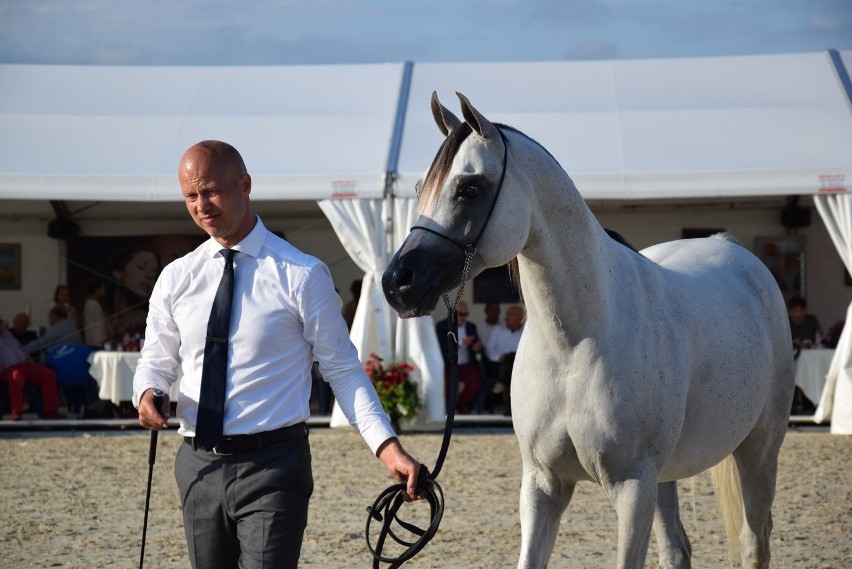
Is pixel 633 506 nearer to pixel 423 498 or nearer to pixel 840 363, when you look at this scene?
pixel 423 498

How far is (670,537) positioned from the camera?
14.9 ft

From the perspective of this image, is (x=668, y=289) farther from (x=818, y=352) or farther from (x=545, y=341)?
(x=818, y=352)

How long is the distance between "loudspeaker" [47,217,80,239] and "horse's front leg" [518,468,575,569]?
40.3ft

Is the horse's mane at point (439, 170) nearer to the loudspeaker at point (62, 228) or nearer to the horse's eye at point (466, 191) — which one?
the horse's eye at point (466, 191)

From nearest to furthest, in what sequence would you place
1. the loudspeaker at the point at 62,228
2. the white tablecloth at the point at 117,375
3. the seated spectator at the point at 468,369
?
1. the white tablecloth at the point at 117,375
2. the seated spectator at the point at 468,369
3. the loudspeaker at the point at 62,228

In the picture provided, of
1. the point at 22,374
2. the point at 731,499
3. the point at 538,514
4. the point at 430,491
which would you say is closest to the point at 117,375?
the point at 22,374

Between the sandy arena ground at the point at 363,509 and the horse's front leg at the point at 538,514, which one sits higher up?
the horse's front leg at the point at 538,514

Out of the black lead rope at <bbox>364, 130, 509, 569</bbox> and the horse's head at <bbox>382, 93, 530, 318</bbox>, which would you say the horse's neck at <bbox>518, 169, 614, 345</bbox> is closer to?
the horse's head at <bbox>382, 93, 530, 318</bbox>

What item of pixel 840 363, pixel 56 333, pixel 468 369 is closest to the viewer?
pixel 840 363

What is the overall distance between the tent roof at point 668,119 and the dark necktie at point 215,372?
7.93 m

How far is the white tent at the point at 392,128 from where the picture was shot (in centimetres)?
1095

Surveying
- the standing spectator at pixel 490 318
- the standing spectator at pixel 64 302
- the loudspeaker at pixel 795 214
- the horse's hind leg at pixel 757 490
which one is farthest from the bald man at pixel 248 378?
the loudspeaker at pixel 795 214

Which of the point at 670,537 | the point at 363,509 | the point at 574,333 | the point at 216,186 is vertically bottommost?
the point at 363,509

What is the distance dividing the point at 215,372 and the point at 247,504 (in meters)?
0.35
